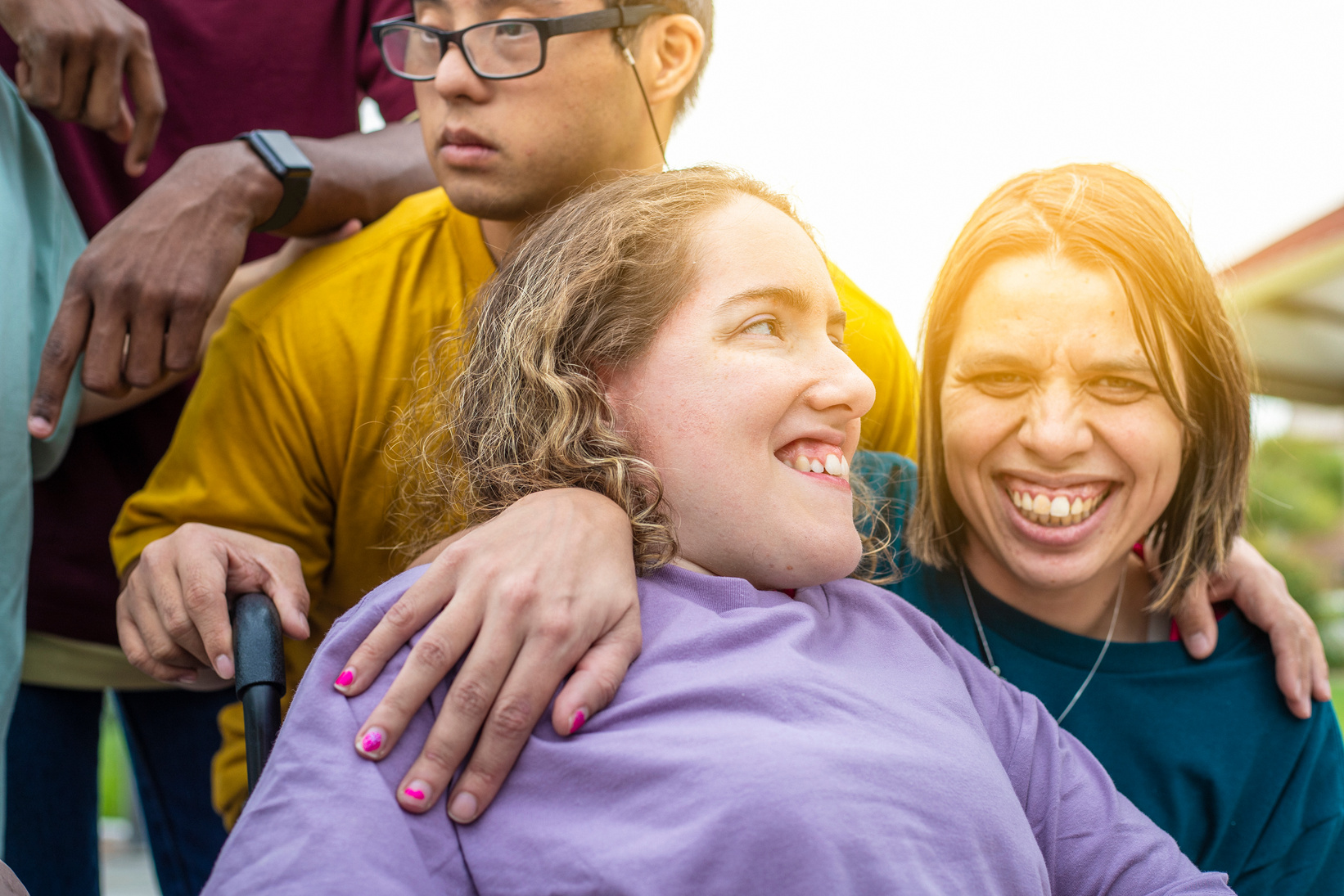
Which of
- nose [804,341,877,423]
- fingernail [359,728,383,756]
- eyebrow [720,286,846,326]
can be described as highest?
eyebrow [720,286,846,326]

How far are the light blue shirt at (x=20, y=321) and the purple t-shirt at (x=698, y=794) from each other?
0.72 metres

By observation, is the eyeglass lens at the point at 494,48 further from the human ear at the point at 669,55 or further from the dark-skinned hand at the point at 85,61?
the dark-skinned hand at the point at 85,61

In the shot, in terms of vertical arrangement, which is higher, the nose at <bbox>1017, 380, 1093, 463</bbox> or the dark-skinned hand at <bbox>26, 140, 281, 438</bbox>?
the nose at <bbox>1017, 380, 1093, 463</bbox>

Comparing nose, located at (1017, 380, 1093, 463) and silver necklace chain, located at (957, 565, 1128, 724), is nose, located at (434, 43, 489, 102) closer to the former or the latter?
nose, located at (1017, 380, 1093, 463)

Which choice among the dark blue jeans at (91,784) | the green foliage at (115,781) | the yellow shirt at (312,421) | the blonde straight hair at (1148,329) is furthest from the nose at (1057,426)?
the green foliage at (115,781)

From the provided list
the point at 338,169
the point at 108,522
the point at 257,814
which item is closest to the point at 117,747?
the point at 108,522

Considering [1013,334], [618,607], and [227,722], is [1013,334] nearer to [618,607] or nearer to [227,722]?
[618,607]

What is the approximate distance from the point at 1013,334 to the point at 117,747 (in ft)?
35.1

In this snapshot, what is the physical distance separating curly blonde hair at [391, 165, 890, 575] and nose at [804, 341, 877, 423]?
0.20m

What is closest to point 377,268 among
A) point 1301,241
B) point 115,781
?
point 1301,241

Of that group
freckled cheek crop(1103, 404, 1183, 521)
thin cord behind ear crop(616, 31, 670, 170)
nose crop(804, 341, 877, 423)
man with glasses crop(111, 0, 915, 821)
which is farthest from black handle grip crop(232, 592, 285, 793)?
freckled cheek crop(1103, 404, 1183, 521)

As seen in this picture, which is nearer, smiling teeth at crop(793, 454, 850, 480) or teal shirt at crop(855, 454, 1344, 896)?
smiling teeth at crop(793, 454, 850, 480)

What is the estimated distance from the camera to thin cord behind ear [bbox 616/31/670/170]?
6.55 feet

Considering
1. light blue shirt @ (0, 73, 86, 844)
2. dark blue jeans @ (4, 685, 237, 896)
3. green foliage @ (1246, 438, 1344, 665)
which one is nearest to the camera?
light blue shirt @ (0, 73, 86, 844)
